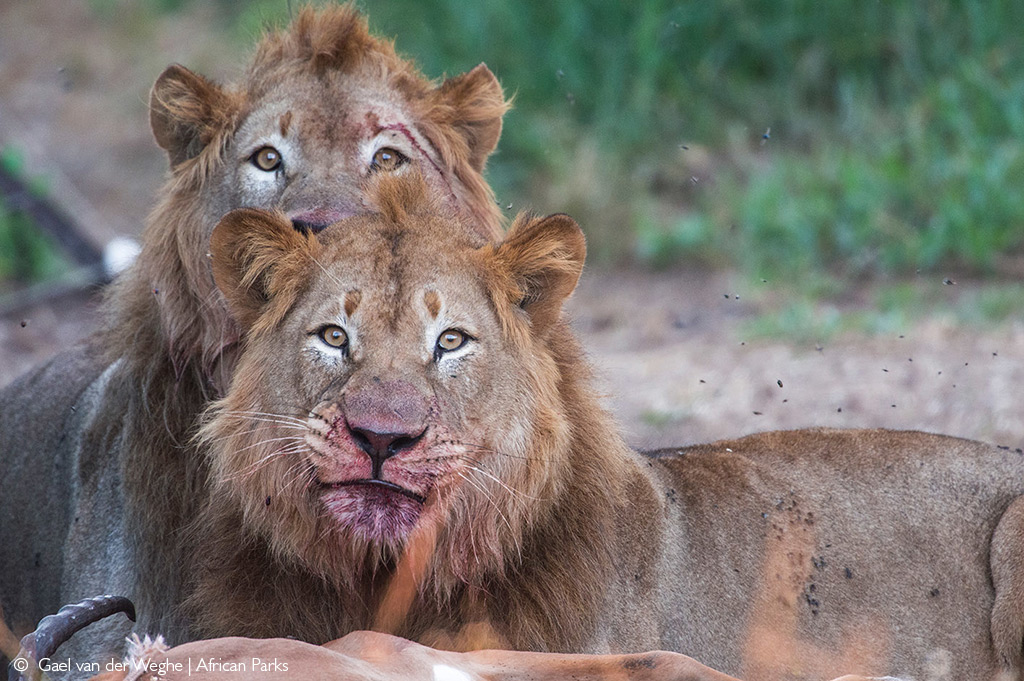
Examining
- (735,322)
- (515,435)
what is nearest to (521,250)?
(515,435)

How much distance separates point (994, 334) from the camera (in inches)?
245

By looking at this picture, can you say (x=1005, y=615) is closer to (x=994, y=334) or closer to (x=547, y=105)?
(x=994, y=334)

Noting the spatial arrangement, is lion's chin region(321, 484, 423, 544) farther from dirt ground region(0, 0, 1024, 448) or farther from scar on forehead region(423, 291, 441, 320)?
dirt ground region(0, 0, 1024, 448)

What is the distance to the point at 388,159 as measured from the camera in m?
3.78

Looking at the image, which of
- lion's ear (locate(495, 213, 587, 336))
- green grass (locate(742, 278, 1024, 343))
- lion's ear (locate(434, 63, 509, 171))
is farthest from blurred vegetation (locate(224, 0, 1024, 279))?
lion's ear (locate(495, 213, 587, 336))

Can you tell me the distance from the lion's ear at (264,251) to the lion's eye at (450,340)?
1.22ft

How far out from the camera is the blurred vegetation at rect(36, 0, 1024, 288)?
8148mm

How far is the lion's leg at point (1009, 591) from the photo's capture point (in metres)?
3.42

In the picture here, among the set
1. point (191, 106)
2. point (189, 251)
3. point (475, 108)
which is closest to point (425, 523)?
point (189, 251)

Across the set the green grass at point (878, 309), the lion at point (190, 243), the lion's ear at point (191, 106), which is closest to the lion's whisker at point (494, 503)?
the lion at point (190, 243)

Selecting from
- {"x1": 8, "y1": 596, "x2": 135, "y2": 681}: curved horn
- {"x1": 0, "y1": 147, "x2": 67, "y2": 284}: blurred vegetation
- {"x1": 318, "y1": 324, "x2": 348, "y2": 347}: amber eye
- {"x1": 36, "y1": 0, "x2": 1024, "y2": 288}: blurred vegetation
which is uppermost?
{"x1": 36, "y1": 0, "x2": 1024, "y2": 288}: blurred vegetation

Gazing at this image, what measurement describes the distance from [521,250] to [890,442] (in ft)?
4.44

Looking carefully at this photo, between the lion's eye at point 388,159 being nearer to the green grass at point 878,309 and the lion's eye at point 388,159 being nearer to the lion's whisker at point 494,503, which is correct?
the lion's whisker at point 494,503

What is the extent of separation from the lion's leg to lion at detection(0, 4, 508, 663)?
1.64 meters
